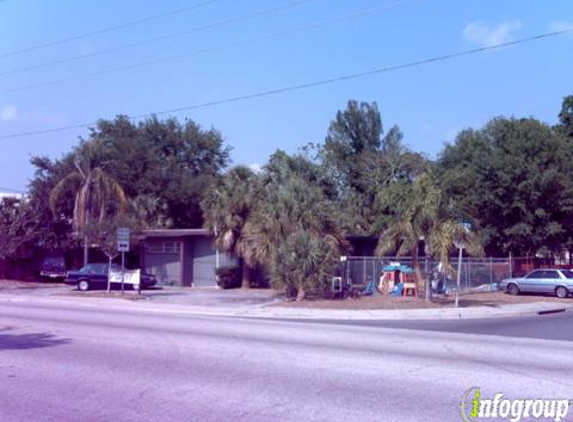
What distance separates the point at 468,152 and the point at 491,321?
24.6 m

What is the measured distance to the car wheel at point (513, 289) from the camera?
34.8 metres

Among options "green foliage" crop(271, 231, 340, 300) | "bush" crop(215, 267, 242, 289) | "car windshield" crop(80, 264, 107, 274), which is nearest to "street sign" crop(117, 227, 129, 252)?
"car windshield" crop(80, 264, 107, 274)

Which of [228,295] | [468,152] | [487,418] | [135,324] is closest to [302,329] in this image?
[135,324]

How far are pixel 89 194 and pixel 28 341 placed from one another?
28.9 metres

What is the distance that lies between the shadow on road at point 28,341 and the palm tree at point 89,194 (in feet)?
86.0

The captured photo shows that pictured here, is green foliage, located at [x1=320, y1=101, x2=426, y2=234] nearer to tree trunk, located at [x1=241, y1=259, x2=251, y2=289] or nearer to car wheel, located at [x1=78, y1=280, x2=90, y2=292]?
tree trunk, located at [x1=241, y1=259, x2=251, y2=289]

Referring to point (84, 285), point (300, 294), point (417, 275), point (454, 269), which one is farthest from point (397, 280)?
point (84, 285)

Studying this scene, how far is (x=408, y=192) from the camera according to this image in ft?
90.2

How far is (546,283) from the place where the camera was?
3375 cm

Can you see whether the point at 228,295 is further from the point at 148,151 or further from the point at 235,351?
the point at 148,151

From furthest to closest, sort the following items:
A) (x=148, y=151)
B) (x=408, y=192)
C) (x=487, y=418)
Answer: (x=148, y=151) < (x=408, y=192) < (x=487, y=418)

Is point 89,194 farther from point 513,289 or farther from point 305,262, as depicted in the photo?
point 513,289

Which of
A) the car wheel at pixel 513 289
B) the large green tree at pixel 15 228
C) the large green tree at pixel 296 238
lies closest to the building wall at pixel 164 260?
the large green tree at pixel 15 228

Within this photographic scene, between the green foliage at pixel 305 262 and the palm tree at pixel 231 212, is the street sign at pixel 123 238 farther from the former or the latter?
the palm tree at pixel 231 212
